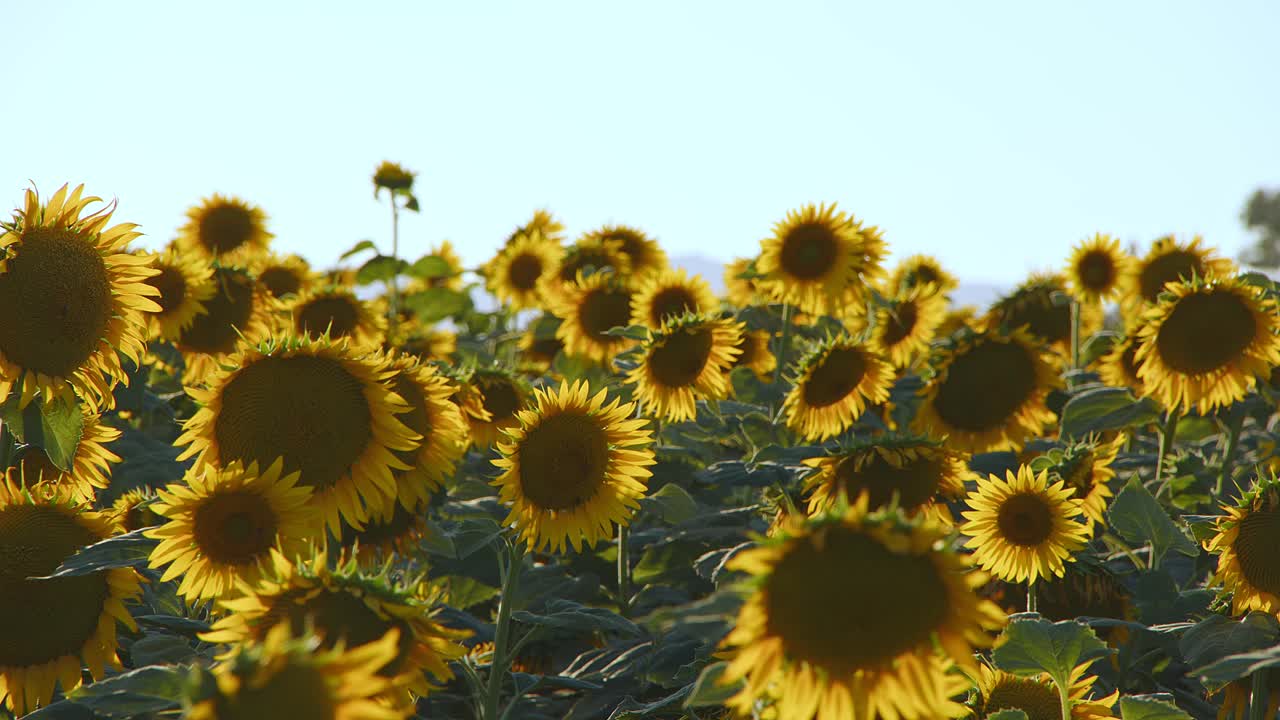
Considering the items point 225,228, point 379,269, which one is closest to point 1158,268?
point 379,269

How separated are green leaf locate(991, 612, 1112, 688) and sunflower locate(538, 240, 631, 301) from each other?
4.45m

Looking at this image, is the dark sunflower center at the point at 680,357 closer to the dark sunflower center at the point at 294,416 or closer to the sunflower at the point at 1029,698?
the dark sunflower center at the point at 294,416

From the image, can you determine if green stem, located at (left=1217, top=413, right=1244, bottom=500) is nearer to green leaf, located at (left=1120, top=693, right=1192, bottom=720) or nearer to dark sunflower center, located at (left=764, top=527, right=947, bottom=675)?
green leaf, located at (left=1120, top=693, right=1192, bottom=720)

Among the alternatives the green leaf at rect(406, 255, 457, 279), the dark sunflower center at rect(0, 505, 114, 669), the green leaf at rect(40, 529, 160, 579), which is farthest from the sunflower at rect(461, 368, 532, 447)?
the green leaf at rect(406, 255, 457, 279)

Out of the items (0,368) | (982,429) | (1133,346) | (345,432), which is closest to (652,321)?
(982,429)

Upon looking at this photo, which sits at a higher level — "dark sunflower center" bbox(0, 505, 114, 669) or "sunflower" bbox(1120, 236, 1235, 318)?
"sunflower" bbox(1120, 236, 1235, 318)

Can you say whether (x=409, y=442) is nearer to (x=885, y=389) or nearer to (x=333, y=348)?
(x=333, y=348)

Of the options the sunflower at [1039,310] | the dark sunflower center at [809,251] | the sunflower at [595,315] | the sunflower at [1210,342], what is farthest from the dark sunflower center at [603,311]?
the sunflower at [1210,342]

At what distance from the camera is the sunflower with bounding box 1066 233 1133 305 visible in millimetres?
6566

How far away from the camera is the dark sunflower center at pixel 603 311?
19.5 feet

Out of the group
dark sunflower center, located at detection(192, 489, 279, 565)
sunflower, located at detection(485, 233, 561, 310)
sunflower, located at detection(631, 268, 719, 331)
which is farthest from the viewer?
sunflower, located at detection(485, 233, 561, 310)

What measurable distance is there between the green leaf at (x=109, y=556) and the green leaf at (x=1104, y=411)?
3571 millimetres

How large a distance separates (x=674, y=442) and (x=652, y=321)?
96 cm

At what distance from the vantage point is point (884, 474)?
3.51 meters
